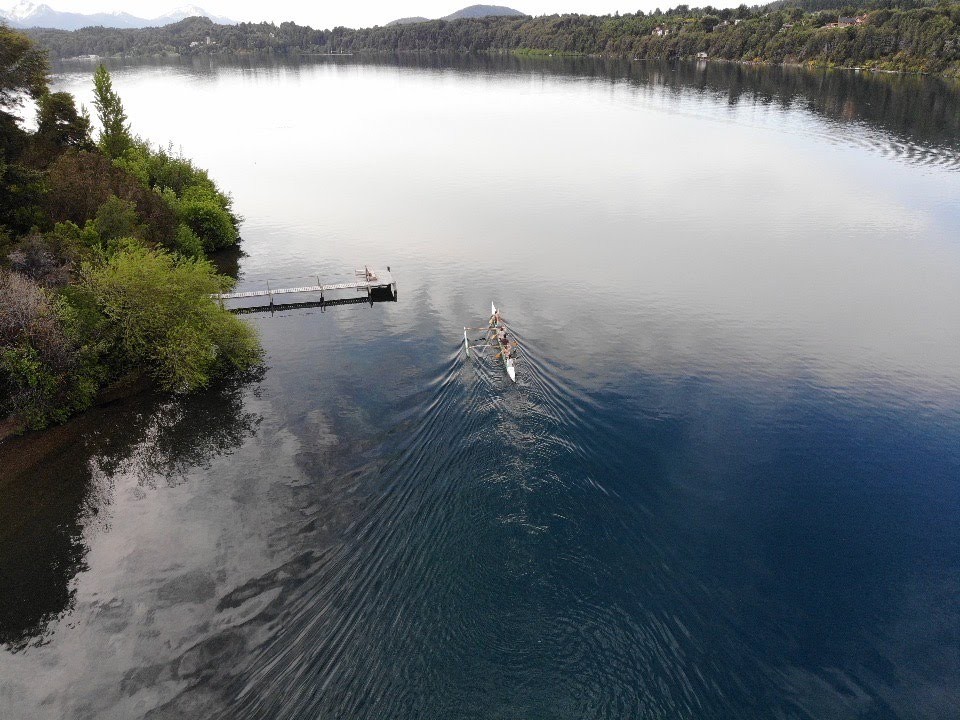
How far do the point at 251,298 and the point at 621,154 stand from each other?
93.6m

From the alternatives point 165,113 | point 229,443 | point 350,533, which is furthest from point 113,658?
point 165,113

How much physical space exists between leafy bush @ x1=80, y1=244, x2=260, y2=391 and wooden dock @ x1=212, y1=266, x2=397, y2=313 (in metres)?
13.1

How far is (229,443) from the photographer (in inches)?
1722

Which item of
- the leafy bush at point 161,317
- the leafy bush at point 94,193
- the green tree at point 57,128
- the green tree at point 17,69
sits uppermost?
the green tree at point 17,69

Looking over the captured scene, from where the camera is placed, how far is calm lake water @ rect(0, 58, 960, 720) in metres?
27.3

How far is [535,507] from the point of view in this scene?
117 feet

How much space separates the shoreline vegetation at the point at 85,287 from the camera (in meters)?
44.6

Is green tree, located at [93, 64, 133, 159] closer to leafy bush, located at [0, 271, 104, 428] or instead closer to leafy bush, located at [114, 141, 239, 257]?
leafy bush, located at [114, 141, 239, 257]

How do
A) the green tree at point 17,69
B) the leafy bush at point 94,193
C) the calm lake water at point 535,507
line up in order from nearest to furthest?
1. the calm lake water at point 535,507
2. the leafy bush at point 94,193
3. the green tree at point 17,69

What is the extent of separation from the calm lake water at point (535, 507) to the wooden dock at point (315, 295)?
2609mm

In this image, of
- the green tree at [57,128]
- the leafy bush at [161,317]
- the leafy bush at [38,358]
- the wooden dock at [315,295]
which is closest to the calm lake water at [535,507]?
the leafy bush at [38,358]

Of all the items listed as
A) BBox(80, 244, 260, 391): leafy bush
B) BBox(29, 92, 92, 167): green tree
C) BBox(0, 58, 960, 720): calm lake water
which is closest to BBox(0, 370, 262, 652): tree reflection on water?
BBox(0, 58, 960, 720): calm lake water

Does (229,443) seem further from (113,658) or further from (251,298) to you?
(251,298)

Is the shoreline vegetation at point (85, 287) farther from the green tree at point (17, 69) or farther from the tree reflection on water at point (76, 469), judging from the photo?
the tree reflection on water at point (76, 469)
